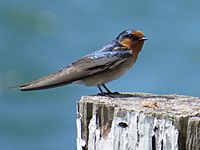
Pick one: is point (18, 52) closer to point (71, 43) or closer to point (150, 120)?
point (71, 43)

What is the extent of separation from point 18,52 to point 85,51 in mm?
660

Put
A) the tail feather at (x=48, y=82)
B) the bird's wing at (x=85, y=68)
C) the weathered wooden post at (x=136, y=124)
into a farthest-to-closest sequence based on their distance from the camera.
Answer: the bird's wing at (x=85, y=68), the tail feather at (x=48, y=82), the weathered wooden post at (x=136, y=124)

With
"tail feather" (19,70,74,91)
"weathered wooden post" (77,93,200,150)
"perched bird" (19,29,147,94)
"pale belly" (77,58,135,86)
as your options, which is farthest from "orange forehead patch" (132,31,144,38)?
"weathered wooden post" (77,93,200,150)

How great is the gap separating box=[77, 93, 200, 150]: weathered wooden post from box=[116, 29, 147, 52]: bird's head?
0.86 m

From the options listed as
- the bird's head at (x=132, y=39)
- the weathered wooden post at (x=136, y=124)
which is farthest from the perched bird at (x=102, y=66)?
the weathered wooden post at (x=136, y=124)

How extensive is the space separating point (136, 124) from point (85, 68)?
98cm

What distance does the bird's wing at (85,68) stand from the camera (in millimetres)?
3892

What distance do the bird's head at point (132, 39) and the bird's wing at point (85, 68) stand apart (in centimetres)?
4

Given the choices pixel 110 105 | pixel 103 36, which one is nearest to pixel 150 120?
pixel 110 105

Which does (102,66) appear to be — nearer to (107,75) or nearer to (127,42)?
(107,75)

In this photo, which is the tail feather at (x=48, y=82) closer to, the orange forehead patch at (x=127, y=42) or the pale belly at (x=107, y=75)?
the pale belly at (x=107, y=75)

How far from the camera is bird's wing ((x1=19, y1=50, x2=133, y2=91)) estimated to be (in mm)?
3892

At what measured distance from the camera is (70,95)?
285 inches

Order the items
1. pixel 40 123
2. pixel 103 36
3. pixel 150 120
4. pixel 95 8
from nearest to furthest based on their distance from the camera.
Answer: pixel 150 120 → pixel 40 123 → pixel 103 36 → pixel 95 8
